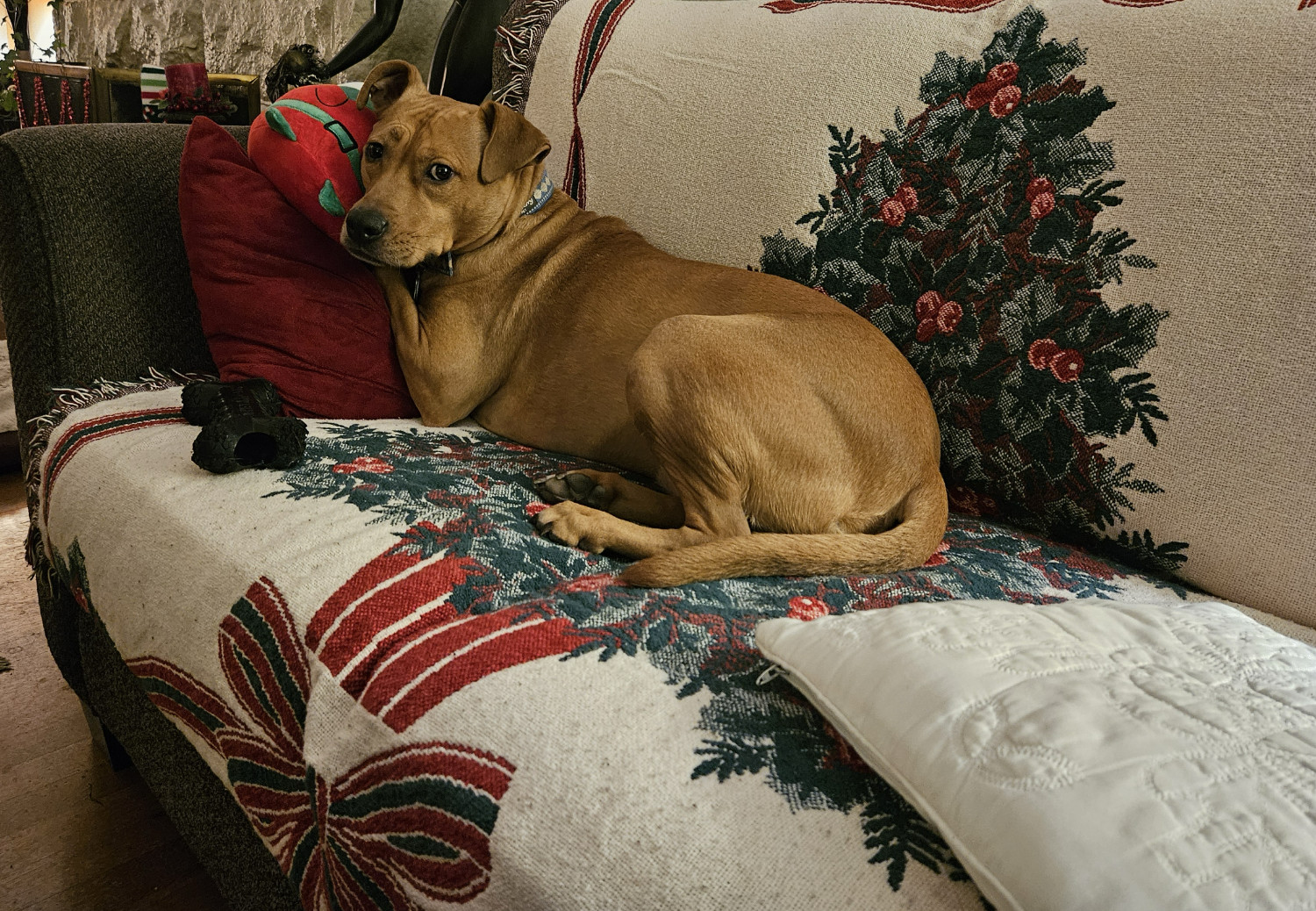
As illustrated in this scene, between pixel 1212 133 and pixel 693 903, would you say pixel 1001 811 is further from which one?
pixel 1212 133

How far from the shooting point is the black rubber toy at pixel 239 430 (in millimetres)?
1334

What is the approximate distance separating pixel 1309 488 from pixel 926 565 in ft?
1.77

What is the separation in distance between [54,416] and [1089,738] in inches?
71.8

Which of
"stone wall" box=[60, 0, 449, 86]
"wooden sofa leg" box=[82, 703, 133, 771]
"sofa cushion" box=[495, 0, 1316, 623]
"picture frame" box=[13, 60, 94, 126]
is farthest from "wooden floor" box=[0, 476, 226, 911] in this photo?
"picture frame" box=[13, 60, 94, 126]

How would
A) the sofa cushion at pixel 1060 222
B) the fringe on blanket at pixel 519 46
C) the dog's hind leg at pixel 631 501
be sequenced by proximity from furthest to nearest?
1. the fringe on blanket at pixel 519 46
2. the dog's hind leg at pixel 631 501
3. the sofa cushion at pixel 1060 222

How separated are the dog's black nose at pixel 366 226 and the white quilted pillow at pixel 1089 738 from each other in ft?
3.89

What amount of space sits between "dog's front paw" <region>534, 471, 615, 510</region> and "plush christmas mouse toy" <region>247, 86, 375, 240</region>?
2.38ft

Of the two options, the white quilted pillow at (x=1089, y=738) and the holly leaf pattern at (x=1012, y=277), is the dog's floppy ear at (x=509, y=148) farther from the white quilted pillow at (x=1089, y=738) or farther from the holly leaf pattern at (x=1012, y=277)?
the white quilted pillow at (x=1089, y=738)

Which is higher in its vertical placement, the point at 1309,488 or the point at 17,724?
the point at 1309,488

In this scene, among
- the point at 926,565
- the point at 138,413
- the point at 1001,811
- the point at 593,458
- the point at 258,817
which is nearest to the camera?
the point at 1001,811

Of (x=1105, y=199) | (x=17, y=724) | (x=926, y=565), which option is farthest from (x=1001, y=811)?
(x=17, y=724)

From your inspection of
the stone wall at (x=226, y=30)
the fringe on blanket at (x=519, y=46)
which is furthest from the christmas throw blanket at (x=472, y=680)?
the stone wall at (x=226, y=30)

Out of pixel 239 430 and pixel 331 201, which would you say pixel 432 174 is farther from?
pixel 239 430

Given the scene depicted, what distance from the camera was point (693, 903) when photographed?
0.71m
